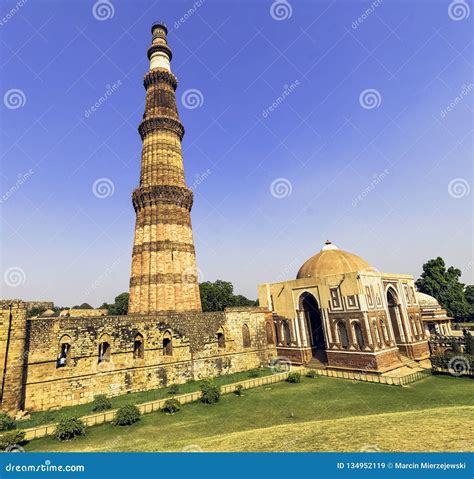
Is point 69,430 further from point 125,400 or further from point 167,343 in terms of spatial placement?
point 167,343

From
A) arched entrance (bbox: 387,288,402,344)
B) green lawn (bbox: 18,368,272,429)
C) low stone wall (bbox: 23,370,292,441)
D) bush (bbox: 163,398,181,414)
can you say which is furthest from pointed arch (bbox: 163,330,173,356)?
arched entrance (bbox: 387,288,402,344)

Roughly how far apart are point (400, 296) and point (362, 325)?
6.81 m

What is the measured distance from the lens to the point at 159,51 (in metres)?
28.9

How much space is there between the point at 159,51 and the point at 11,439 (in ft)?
103

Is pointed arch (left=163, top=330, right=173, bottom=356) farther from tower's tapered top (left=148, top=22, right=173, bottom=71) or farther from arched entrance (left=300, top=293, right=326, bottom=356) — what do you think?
tower's tapered top (left=148, top=22, right=173, bottom=71)

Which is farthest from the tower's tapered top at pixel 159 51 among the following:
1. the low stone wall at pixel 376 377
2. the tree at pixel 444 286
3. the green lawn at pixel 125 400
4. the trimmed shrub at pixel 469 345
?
the tree at pixel 444 286

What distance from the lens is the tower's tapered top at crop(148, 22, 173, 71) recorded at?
28.7m

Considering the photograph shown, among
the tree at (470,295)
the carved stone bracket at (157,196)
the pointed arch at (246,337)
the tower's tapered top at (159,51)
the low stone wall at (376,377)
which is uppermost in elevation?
the tower's tapered top at (159,51)

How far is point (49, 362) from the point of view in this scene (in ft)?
49.2

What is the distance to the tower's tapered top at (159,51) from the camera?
94.0 feet

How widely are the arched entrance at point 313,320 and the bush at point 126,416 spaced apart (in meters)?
15.8

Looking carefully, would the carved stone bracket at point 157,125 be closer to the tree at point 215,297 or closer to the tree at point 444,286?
the tree at point 215,297
